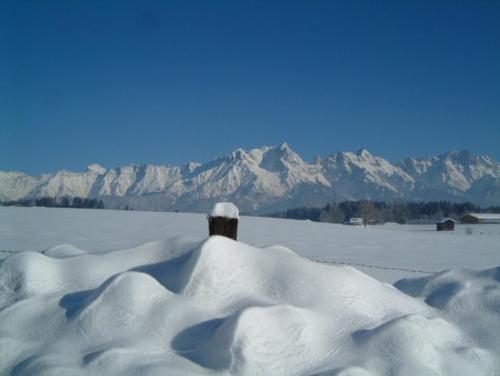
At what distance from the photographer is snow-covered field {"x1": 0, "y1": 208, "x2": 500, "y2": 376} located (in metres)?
3.41

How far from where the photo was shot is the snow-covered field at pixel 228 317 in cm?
341

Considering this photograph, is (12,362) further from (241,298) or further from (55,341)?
(241,298)

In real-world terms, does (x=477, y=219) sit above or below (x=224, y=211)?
above

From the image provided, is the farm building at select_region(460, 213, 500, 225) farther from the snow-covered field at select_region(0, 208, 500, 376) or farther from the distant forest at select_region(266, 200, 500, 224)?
the snow-covered field at select_region(0, 208, 500, 376)

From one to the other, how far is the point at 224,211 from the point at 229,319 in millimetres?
2693

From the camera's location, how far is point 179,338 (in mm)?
3711

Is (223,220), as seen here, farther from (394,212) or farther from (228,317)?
(394,212)

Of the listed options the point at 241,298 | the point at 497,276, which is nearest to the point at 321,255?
the point at 497,276

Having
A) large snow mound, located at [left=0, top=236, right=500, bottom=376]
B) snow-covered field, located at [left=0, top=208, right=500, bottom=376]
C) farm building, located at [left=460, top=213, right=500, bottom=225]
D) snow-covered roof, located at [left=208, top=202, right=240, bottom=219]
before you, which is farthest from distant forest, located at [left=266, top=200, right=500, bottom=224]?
large snow mound, located at [left=0, top=236, right=500, bottom=376]

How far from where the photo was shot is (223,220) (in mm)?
6125

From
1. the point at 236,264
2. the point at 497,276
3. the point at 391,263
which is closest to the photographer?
the point at 236,264

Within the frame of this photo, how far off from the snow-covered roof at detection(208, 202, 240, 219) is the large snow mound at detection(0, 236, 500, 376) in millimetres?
935

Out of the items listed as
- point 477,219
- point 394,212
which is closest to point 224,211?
point 477,219

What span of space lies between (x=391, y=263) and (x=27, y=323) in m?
16.5
